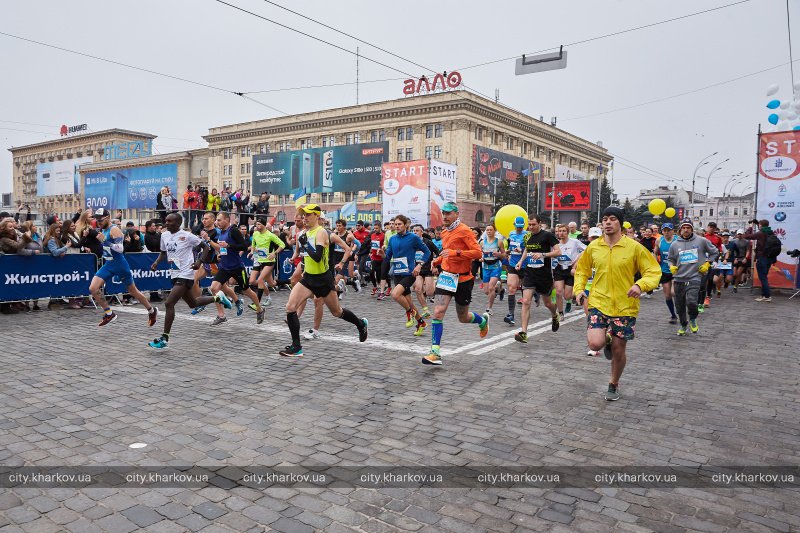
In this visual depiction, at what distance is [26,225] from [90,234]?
126 cm

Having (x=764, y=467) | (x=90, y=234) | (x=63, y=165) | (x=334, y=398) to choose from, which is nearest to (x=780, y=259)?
(x=764, y=467)

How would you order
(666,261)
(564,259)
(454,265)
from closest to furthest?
(454,265), (564,259), (666,261)

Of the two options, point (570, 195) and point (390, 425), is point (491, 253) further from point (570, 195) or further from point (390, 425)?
point (570, 195)

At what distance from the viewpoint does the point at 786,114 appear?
18.7 meters

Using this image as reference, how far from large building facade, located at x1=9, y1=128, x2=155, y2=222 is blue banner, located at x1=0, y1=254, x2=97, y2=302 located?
215 ft

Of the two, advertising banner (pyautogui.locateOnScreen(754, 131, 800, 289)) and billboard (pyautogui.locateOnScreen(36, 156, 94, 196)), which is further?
billboard (pyautogui.locateOnScreen(36, 156, 94, 196))

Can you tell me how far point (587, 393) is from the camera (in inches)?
228

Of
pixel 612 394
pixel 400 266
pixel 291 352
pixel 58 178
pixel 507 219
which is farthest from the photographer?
pixel 58 178

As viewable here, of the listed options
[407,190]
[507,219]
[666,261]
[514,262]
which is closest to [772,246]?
[666,261]

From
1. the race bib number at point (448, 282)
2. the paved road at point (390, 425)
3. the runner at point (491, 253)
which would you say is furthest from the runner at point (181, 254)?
the runner at point (491, 253)

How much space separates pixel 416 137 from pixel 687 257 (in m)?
60.1

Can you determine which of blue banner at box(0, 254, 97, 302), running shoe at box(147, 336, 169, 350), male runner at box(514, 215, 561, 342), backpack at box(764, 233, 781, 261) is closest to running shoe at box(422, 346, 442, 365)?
male runner at box(514, 215, 561, 342)

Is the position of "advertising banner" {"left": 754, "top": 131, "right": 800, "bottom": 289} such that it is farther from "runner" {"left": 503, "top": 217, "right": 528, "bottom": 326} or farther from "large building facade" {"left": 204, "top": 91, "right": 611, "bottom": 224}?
"large building facade" {"left": 204, "top": 91, "right": 611, "bottom": 224}

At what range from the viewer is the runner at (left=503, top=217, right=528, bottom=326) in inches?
413
